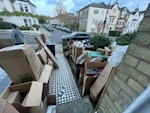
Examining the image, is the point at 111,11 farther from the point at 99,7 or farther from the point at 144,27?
the point at 144,27

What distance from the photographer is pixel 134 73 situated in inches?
30.6

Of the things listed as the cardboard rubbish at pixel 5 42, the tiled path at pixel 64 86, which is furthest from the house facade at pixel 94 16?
the tiled path at pixel 64 86

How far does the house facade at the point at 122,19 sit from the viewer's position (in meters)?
17.9

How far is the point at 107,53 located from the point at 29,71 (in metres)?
2.02

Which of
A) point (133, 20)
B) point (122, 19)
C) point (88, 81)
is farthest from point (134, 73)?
point (122, 19)

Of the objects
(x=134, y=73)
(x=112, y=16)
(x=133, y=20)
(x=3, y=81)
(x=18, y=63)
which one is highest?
(x=112, y=16)

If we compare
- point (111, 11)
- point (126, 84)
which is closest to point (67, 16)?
point (111, 11)

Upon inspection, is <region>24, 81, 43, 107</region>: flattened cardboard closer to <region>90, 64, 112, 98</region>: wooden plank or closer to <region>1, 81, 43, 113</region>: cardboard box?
<region>1, 81, 43, 113</region>: cardboard box

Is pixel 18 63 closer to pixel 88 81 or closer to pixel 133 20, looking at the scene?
pixel 88 81

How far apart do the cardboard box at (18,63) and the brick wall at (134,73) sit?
4.51ft

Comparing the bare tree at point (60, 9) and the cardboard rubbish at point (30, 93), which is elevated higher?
the bare tree at point (60, 9)

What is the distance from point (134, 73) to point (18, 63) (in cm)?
163

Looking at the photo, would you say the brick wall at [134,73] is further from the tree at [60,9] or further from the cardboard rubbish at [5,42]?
the tree at [60,9]

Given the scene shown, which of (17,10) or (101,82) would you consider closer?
(101,82)
